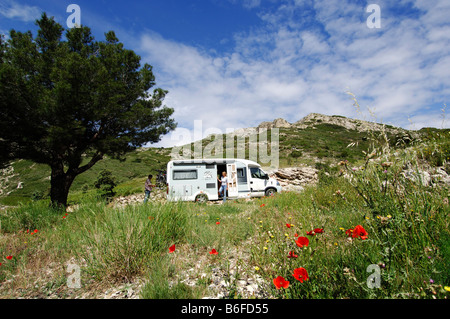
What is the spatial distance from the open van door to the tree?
5.95 metres

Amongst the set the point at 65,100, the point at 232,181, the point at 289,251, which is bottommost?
the point at 289,251

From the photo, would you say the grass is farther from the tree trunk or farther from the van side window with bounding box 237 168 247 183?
the van side window with bounding box 237 168 247 183

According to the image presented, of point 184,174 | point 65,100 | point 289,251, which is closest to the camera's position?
point 289,251

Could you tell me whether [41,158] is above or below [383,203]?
above

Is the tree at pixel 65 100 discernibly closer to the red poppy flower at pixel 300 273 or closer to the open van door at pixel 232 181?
the open van door at pixel 232 181

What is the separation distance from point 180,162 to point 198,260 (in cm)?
1103

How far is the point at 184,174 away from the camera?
13.1 meters

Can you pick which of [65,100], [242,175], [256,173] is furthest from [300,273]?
[256,173]

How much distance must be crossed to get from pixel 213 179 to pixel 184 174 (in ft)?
6.73

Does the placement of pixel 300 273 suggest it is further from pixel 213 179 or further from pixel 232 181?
pixel 213 179

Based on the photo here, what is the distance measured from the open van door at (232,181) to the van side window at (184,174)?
243 cm
